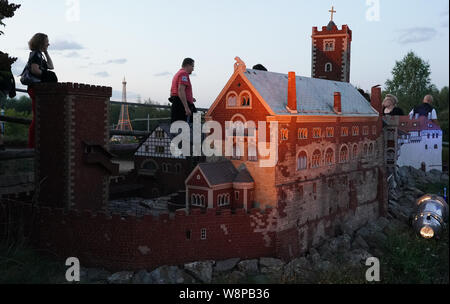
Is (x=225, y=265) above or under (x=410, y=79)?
under

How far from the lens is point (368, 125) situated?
3331cm

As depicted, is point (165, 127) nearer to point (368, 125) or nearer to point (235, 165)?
point (235, 165)

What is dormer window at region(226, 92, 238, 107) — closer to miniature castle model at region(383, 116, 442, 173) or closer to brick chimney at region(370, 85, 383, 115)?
brick chimney at region(370, 85, 383, 115)

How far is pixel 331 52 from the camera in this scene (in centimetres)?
3641

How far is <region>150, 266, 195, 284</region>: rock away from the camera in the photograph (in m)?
21.2

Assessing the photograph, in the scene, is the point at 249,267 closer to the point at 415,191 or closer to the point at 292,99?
the point at 292,99

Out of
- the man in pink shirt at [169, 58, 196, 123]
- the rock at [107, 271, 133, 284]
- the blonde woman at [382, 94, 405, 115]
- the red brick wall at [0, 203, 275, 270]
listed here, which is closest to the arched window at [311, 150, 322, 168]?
the red brick wall at [0, 203, 275, 270]

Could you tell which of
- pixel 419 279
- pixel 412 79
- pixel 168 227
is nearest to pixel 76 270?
pixel 168 227

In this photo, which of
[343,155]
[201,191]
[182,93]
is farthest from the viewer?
[343,155]

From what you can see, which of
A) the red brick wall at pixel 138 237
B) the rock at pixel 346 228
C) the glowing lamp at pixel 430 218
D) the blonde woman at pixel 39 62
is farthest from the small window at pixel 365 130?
the blonde woman at pixel 39 62

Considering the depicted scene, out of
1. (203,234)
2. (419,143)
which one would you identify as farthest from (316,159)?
(419,143)

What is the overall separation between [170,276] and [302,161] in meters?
9.87

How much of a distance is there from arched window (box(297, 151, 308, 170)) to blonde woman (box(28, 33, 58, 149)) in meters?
13.8

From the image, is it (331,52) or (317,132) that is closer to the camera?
(317,132)
